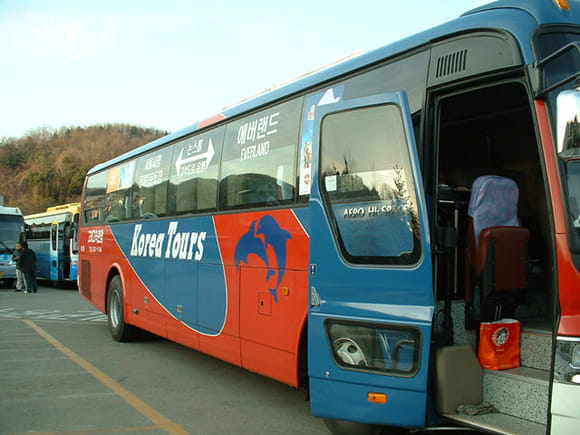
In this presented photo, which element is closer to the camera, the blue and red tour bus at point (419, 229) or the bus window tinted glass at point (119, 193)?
the blue and red tour bus at point (419, 229)

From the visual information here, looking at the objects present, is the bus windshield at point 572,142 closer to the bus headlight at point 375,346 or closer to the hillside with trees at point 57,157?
the bus headlight at point 375,346

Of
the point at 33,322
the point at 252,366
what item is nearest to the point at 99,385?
the point at 252,366

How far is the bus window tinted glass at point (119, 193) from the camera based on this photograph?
1025cm

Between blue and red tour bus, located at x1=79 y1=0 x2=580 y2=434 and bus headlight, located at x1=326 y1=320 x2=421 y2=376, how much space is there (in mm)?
11

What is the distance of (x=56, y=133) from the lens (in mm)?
111688

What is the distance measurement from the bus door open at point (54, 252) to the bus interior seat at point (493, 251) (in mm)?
21439

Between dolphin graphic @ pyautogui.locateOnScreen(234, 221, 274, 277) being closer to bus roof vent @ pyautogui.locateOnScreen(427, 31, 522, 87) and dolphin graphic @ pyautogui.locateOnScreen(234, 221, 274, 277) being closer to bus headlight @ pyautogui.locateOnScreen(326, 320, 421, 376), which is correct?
bus headlight @ pyautogui.locateOnScreen(326, 320, 421, 376)

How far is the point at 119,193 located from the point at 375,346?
24.8 ft

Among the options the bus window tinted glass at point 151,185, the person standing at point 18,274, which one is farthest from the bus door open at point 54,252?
the bus window tinted glass at point 151,185

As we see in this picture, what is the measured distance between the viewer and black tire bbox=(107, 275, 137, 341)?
1005 centimetres

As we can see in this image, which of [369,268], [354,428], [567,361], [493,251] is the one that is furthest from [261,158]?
[567,361]

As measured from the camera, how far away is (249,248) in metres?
6.18

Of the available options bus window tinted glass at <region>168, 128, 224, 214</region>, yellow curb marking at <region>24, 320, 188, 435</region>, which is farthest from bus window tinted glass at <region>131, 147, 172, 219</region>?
yellow curb marking at <region>24, 320, 188, 435</region>

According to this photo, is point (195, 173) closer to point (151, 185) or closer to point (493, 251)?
point (151, 185)
